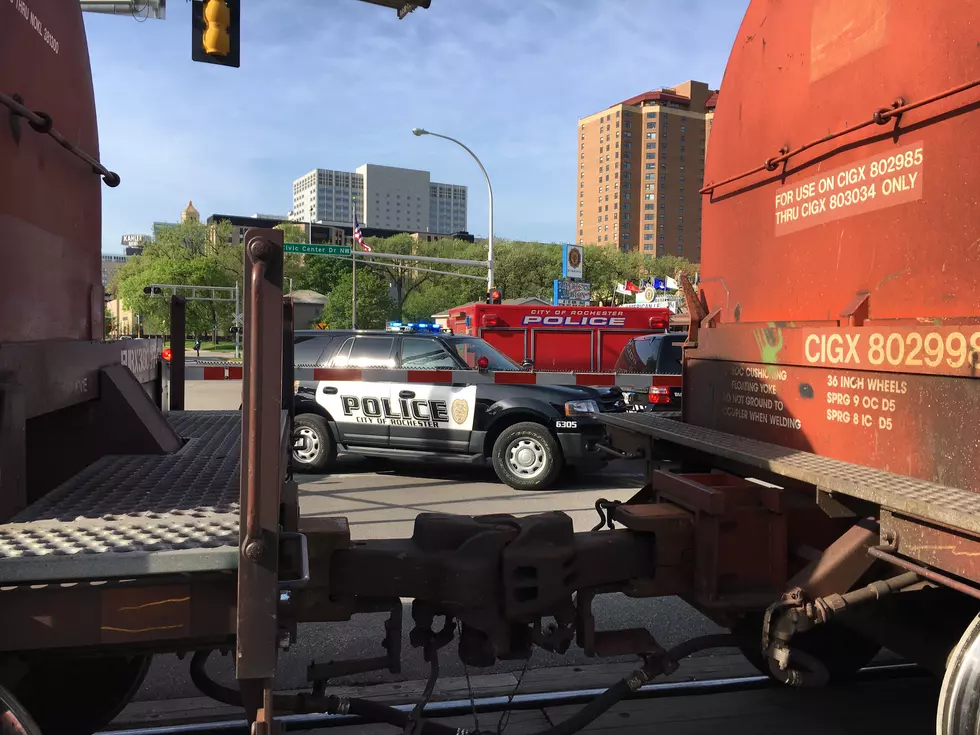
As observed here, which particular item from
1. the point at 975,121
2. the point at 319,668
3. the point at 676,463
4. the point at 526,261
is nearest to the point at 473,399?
the point at 676,463

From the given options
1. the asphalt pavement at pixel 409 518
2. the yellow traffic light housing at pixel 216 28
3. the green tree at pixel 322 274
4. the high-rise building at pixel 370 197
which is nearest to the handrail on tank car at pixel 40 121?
the asphalt pavement at pixel 409 518

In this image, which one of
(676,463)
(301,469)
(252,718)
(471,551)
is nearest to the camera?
(252,718)

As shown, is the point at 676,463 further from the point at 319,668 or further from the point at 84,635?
the point at 84,635

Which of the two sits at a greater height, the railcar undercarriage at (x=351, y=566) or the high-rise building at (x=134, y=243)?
the high-rise building at (x=134, y=243)

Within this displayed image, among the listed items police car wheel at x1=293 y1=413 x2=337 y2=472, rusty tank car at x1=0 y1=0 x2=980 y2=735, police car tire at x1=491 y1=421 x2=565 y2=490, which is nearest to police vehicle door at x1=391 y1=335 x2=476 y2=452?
police car tire at x1=491 y1=421 x2=565 y2=490

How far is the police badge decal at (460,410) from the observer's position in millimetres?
9258

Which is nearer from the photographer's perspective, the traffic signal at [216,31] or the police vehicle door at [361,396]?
the traffic signal at [216,31]

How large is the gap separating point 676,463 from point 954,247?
5.78 ft

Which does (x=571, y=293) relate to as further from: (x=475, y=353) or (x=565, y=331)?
(x=475, y=353)

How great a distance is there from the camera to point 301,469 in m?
10.0

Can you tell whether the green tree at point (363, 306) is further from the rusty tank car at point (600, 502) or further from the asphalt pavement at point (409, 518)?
the rusty tank car at point (600, 502)

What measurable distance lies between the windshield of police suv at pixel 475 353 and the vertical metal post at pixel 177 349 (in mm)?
5528

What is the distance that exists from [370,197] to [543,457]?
117m

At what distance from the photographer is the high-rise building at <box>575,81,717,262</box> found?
3056 inches
